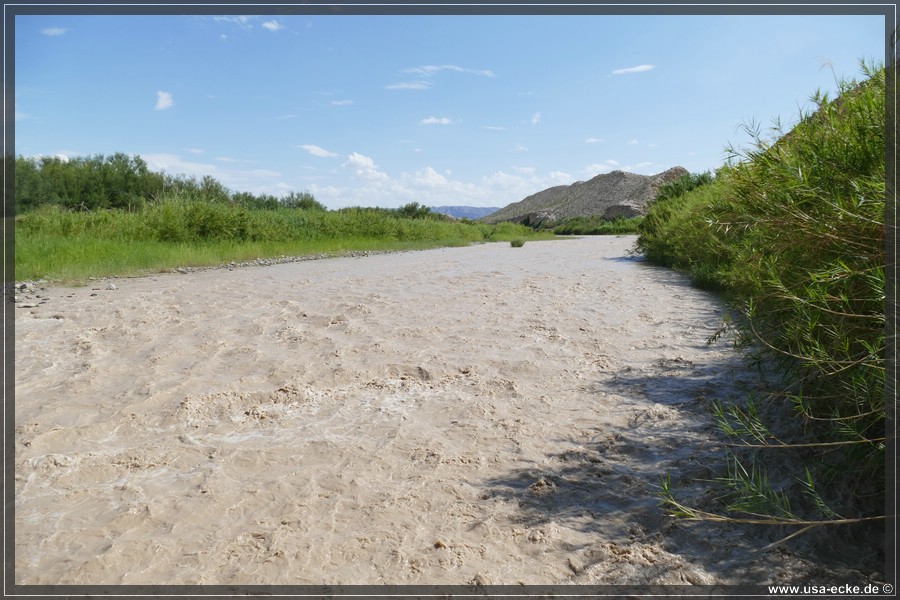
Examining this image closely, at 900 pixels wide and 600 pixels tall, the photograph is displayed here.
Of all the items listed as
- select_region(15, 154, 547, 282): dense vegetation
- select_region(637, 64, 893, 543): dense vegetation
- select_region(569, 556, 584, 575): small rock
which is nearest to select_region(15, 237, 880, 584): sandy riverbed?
select_region(569, 556, 584, 575): small rock

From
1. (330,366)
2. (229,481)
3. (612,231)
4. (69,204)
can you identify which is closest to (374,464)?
(229,481)

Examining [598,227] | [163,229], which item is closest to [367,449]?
[163,229]

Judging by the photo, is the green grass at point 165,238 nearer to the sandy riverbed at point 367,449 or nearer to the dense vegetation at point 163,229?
the dense vegetation at point 163,229

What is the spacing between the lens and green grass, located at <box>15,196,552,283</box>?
983cm

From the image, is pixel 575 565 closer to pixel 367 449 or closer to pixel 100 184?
pixel 367 449

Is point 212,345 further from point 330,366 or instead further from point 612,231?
point 612,231

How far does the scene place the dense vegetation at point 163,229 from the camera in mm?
10188

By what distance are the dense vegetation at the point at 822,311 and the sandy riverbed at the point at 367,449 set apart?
0.32 meters

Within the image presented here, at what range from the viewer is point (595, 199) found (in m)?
57.7

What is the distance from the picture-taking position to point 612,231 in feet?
127

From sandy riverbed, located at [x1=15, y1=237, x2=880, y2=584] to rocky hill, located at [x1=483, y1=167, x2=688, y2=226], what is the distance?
143 feet

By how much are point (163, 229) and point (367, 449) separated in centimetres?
1274

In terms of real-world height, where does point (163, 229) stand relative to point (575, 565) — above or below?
above

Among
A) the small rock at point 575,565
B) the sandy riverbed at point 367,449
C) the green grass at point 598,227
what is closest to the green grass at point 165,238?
the sandy riverbed at point 367,449
